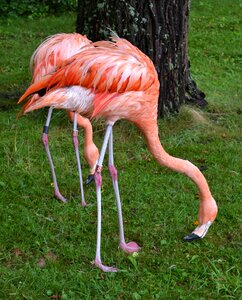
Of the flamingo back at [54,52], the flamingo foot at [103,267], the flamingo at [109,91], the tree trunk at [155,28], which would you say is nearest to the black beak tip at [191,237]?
the flamingo at [109,91]

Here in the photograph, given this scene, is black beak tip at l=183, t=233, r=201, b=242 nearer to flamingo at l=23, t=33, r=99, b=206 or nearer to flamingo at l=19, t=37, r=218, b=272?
flamingo at l=19, t=37, r=218, b=272

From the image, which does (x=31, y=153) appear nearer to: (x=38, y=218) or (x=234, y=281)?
(x=38, y=218)

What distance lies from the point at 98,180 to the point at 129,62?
891 millimetres

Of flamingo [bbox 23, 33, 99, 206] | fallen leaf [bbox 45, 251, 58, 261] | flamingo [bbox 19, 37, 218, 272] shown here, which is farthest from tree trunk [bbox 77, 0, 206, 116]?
fallen leaf [bbox 45, 251, 58, 261]

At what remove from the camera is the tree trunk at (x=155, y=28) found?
5.79m

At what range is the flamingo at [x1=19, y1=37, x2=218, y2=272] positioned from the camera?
12.1ft

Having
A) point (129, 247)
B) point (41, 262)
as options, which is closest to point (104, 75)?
point (129, 247)

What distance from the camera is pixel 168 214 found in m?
4.50

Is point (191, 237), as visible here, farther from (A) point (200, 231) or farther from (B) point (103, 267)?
(B) point (103, 267)

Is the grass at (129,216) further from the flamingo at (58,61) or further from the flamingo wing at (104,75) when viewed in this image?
the flamingo wing at (104,75)

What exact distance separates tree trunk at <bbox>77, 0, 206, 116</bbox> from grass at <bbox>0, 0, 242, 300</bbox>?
41 cm

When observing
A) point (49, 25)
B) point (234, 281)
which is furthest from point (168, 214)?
point (49, 25)

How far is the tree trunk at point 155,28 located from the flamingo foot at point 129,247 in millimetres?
2468

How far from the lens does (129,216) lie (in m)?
4.51
